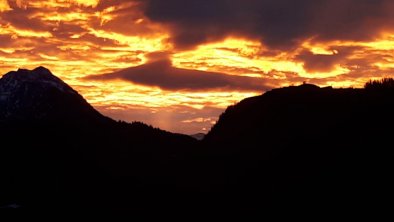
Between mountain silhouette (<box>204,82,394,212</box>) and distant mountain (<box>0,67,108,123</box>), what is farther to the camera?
distant mountain (<box>0,67,108,123</box>)

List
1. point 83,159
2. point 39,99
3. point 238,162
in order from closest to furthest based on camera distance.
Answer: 1. point 238,162
2. point 83,159
3. point 39,99

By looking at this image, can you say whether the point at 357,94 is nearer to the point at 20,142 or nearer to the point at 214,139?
the point at 214,139

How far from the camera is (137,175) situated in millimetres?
49250

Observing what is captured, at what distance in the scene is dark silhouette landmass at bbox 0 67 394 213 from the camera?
24.2 m

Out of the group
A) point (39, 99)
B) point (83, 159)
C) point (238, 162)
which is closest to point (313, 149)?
point (238, 162)

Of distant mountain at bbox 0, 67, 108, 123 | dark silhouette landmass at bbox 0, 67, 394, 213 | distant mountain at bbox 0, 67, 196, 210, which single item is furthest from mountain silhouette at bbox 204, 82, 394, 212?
distant mountain at bbox 0, 67, 108, 123

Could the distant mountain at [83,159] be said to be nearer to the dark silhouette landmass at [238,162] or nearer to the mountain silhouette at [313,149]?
the dark silhouette landmass at [238,162]

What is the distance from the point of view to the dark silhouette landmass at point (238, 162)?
2419 cm

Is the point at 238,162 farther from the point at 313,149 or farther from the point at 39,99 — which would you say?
the point at 39,99

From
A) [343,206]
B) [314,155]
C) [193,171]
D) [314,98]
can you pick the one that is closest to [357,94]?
[314,98]

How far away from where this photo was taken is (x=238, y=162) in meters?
39.3

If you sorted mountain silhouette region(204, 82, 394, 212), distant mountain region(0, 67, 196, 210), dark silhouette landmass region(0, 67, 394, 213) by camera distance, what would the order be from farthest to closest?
distant mountain region(0, 67, 196, 210), dark silhouette landmass region(0, 67, 394, 213), mountain silhouette region(204, 82, 394, 212)

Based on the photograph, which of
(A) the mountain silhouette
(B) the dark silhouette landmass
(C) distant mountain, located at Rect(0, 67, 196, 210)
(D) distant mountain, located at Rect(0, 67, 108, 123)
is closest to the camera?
(A) the mountain silhouette

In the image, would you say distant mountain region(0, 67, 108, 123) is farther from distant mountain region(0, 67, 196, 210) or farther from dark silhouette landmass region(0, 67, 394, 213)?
dark silhouette landmass region(0, 67, 394, 213)
